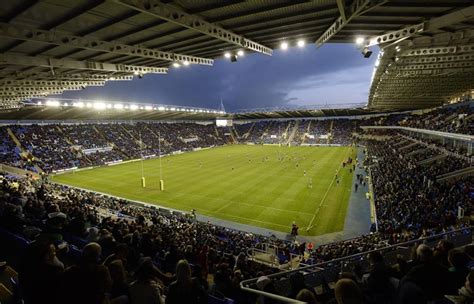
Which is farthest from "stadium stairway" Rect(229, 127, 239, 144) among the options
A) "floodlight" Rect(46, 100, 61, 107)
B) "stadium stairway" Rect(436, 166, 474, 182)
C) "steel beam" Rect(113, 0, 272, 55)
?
"steel beam" Rect(113, 0, 272, 55)

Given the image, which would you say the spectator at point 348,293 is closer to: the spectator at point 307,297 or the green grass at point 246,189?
the spectator at point 307,297

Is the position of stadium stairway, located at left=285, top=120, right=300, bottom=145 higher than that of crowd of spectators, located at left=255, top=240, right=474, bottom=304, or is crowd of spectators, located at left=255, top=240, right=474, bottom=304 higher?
stadium stairway, located at left=285, top=120, right=300, bottom=145

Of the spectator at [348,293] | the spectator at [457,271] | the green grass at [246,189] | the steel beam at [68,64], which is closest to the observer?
the spectator at [348,293]

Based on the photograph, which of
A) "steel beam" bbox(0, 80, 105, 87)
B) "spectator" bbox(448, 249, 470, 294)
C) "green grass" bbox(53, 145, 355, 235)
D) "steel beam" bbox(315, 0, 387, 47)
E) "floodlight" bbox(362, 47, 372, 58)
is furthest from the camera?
"green grass" bbox(53, 145, 355, 235)

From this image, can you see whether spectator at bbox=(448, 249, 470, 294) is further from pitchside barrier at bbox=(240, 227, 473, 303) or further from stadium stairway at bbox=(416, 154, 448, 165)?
stadium stairway at bbox=(416, 154, 448, 165)

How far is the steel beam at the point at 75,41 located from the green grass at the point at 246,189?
13.6 meters

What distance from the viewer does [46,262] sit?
12.9 feet

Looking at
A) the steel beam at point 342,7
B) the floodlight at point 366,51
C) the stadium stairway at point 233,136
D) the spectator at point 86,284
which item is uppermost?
the steel beam at point 342,7

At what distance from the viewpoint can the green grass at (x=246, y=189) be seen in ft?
74.4

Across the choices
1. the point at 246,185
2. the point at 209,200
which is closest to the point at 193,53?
the point at 209,200

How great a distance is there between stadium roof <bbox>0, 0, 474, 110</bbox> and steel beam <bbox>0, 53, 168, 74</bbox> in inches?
1.9

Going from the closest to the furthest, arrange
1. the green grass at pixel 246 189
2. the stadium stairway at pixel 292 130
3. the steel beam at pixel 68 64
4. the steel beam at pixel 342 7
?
the steel beam at pixel 342 7 < the steel beam at pixel 68 64 < the green grass at pixel 246 189 < the stadium stairway at pixel 292 130

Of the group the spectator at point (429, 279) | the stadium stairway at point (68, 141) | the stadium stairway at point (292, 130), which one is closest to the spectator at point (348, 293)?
the spectator at point (429, 279)

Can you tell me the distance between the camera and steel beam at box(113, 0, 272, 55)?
26.3 ft
